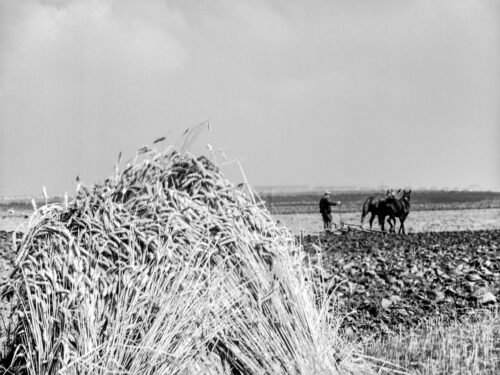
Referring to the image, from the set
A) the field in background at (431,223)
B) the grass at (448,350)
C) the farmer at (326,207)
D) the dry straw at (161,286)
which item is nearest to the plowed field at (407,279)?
the grass at (448,350)

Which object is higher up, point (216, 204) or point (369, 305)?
point (216, 204)

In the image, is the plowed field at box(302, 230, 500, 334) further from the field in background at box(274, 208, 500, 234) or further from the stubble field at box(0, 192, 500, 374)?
the field in background at box(274, 208, 500, 234)

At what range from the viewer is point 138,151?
20.3ft

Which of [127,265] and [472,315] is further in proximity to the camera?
[472,315]

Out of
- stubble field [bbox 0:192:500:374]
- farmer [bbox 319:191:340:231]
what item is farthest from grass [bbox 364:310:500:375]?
farmer [bbox 319:191:340:231]

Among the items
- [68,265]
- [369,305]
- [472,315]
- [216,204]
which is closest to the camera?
[68,265]

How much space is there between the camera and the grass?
7.41 meters

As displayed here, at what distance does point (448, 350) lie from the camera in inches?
316

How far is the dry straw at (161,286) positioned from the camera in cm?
554

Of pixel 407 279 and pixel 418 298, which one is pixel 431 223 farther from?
pixel 418 298

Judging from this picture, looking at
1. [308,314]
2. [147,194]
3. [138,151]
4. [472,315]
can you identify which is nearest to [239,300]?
[308,314]

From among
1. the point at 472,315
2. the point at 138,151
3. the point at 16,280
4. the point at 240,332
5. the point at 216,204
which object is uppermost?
the point at 138,151

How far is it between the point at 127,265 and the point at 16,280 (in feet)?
3.14

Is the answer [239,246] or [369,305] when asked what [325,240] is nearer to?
[369,305]
